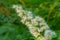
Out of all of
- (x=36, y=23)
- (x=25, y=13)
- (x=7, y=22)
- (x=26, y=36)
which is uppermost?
(x=7, y=22)

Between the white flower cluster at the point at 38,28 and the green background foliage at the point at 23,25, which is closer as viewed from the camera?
the white flower cluster at the point at 38,28

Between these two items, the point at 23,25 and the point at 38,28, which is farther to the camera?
the point at 23,25

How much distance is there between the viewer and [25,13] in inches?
72.1

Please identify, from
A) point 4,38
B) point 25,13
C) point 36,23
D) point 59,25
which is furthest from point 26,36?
→ point 36,23

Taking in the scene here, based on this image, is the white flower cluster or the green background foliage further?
the green background foliage

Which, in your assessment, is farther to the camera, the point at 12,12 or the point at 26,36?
the point at 12,12

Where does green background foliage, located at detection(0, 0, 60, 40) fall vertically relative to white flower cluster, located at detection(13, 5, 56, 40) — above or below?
above

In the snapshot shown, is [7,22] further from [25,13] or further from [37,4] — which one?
[25,13]

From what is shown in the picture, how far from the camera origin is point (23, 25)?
258cm

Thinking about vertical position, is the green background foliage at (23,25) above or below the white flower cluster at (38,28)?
above

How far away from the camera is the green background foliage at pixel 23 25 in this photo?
2375 mm

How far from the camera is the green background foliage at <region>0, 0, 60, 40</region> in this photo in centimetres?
238

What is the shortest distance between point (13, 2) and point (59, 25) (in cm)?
76

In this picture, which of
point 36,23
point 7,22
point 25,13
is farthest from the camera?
point 7,22
